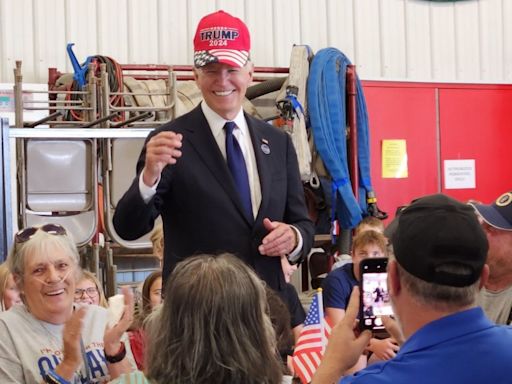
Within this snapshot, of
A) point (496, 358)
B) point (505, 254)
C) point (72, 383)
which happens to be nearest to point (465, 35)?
point (505, 254)

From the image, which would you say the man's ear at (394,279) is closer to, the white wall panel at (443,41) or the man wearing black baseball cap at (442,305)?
the man wearing black baseball cap at (442,305)

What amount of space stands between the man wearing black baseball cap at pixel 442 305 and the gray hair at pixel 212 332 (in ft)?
0.93

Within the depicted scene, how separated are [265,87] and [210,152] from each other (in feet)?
15.8

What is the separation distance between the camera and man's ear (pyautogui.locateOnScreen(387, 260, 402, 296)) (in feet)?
5.70

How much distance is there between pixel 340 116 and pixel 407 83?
119 centimetres

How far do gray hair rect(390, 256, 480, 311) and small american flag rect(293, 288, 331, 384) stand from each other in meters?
1.26

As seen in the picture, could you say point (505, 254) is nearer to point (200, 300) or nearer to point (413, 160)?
point (200, 300)

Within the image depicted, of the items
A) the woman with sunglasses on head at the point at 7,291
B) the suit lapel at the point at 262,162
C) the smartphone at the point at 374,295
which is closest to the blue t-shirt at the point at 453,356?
the smartphone at the point at 374,295

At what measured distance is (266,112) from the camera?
7.77 m

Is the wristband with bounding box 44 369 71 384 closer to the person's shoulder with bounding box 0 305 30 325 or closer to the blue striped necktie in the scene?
the person's shoulder with bounding box 0 305 30 325

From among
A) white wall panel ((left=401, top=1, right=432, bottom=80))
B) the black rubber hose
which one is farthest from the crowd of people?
white wall panel ((left=401, top=1, right=432, bottom=80))

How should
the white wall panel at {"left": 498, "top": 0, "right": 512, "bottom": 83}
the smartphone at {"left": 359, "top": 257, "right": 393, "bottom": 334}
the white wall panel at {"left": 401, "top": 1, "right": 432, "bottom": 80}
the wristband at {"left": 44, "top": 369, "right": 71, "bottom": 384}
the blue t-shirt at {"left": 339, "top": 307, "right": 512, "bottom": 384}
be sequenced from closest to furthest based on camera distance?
the blue t-shirt at {"left": 339, "top": 307, "right": 512, "bottom": 384}
the smartphone at {"left": 359, "top": 257, "right": 393, "bottom": 334}
the wristband at {"left": 44, "top": 369, "right": 71, "bottom": 384}
the white wall panel at {"left": 401, "top": 1, "right": 432, "bottom": 80}
the white wall panel at {"left": 498, "top": 0, "right": 512, "bottom": 83}

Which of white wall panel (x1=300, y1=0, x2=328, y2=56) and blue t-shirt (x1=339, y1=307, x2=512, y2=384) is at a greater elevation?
white wall panel (x1=300, y1=0, x2=328, y2=56)

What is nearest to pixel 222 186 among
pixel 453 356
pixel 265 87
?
pixel 453 356
